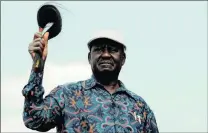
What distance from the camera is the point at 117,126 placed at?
7.63m

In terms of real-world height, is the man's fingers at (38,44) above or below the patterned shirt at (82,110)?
above

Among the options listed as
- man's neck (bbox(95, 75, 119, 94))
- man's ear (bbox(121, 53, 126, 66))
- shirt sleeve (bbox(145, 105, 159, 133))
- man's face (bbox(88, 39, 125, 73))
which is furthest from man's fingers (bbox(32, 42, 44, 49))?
shirt sleeve (bbox(145, 105, 159, 133))

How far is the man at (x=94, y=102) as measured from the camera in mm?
7340

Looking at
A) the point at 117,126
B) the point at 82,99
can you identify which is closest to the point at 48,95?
the point at 82,99

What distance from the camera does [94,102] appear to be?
7.77 meters

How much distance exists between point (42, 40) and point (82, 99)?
0.94 meters

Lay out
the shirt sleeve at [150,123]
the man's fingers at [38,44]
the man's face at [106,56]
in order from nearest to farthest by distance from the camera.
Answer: the man's fingers at [38,44] → the man's face at [106,56] → the shirt sleeve at [150,123]

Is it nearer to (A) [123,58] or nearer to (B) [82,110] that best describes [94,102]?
(B) [82,110]

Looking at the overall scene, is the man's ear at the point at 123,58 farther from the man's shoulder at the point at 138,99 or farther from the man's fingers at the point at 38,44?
the man's fingers at the point at 38,44

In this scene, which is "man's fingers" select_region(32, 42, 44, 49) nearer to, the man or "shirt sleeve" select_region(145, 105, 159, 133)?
the man

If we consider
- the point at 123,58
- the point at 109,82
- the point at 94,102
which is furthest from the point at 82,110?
the point at 123,58

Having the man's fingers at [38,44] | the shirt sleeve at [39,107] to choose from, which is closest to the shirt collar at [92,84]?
the shirt sleeve at [39,107]

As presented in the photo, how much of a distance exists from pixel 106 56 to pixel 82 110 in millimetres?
706

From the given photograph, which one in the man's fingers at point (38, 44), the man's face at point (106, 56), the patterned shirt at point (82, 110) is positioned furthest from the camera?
the man's face at point (106, 56)
